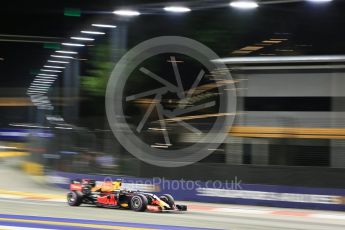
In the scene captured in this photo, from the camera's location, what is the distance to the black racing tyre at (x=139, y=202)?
977 cm

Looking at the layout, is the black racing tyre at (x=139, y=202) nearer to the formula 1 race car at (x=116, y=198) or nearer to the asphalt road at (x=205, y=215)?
the formula 1 race car at (x=116, y=198)

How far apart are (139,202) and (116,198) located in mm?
555

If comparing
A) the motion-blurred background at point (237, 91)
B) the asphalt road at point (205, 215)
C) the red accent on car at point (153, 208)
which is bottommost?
the asphalt road at point (205, 215)

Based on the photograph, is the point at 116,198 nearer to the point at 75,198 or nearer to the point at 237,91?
the point at 75,198

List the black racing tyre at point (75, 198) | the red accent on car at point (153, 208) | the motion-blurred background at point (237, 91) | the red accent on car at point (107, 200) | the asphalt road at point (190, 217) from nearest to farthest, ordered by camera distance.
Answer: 1. the asphalt road at point (190, 217)
2. the red accent on car at point (153, 208)
3. the red accent on car at point (107, 200)
4. the black racing tyre at point (75, 198)
5. the motion-blurred background at point (237, 91)

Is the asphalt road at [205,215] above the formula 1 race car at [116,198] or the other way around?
the other way around

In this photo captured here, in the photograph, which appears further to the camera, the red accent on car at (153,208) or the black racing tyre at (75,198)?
the black racing tyre at (75,198)

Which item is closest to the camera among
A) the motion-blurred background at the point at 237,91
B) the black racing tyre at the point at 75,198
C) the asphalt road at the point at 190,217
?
the asphalt road at the point at 190,217

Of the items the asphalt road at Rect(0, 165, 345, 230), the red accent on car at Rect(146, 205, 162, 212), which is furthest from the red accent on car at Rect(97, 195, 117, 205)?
the red accent on car at Rect(146, 205, 162, 212)

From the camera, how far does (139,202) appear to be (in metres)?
9.79

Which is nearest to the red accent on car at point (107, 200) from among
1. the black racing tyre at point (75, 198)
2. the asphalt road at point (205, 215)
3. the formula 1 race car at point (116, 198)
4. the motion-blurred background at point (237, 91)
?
the formula 1 race car at point (116, 198)

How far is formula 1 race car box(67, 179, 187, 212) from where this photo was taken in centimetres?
979

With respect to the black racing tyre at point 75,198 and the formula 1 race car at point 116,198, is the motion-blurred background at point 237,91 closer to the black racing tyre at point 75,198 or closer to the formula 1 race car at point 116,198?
the formula 1 race car at point 116,198

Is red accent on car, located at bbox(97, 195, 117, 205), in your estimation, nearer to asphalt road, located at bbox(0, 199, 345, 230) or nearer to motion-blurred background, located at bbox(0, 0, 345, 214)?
asphalt road, located at bbox(0, 199, 345, 230)
